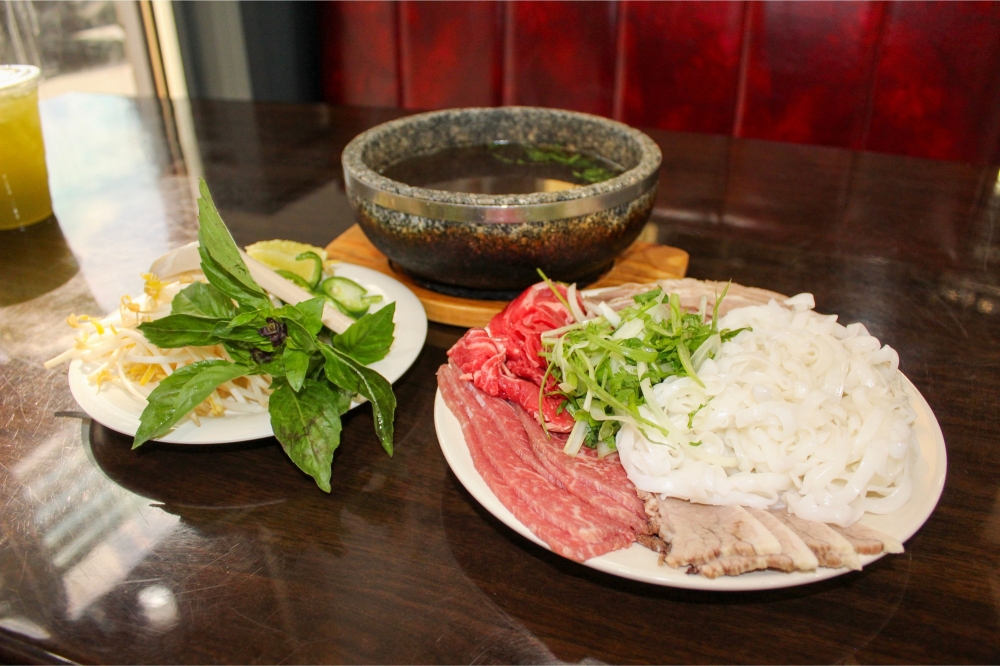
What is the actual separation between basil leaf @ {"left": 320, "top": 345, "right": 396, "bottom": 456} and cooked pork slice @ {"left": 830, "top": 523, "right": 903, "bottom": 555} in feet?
2.26

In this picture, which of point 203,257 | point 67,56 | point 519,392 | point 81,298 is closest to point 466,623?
point 519,392

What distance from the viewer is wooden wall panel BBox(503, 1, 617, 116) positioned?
10.6 ft

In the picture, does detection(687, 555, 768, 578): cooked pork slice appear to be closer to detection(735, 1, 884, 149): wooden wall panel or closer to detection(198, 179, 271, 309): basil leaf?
detection(198, 179, 271, 309): basil leaf

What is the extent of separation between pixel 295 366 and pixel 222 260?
21 centimetres

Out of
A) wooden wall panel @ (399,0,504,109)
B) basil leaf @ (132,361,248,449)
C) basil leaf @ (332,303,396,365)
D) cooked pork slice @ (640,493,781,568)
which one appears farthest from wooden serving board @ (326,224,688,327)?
wooden wall panel @ (399,0,504,109)

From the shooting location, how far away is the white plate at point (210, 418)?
4.04 feet

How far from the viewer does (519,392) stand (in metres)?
1.26

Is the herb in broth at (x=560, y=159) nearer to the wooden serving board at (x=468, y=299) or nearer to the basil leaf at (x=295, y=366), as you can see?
the wooden serving board at (x=468, y=299)

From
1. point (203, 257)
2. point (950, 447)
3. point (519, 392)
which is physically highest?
point (203, 257)

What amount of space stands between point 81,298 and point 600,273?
1.24 meters

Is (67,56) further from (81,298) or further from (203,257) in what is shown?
(203,257)

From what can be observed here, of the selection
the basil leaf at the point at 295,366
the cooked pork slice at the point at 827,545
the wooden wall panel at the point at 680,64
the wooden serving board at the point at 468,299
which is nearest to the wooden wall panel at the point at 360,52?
the wooden wall panel at the point at 680,64

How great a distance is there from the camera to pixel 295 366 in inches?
48.9

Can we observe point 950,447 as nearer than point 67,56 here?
Yes
